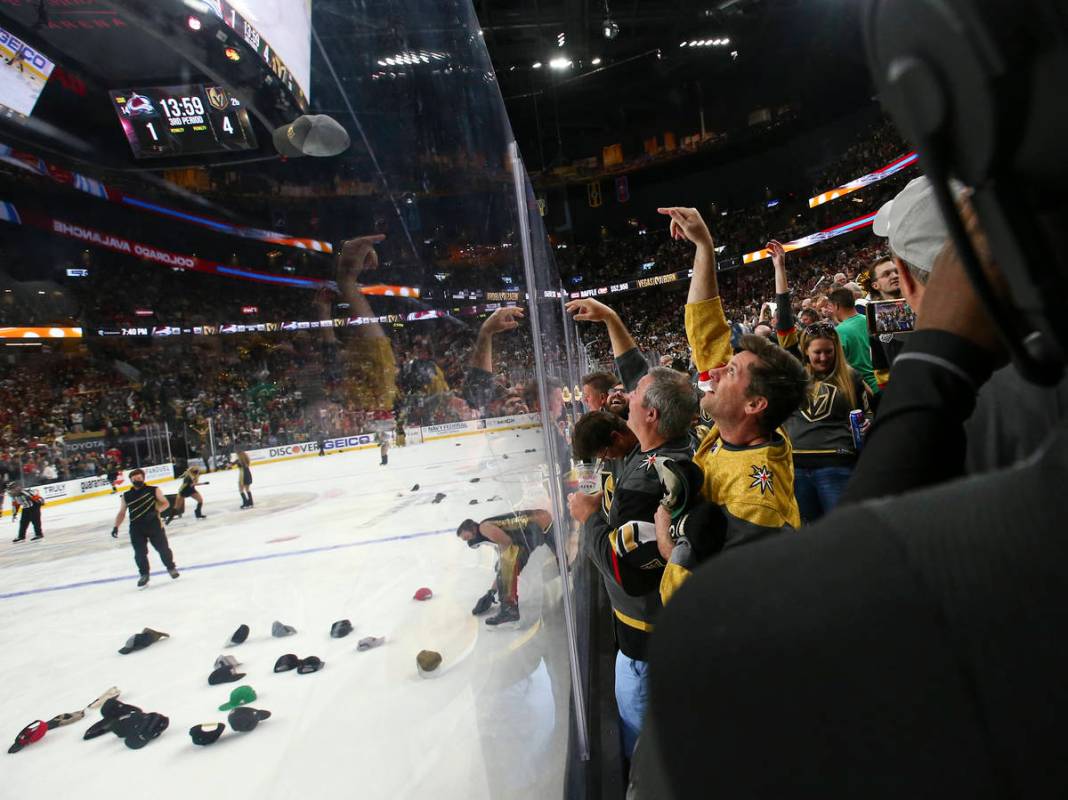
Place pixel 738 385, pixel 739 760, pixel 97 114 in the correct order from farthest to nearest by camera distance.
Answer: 1. pixel 738 385
2. pixel 97 114
3. pixel 739 760

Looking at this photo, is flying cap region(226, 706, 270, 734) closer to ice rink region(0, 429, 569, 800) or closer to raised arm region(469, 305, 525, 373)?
ice rink region(0, 429, 569, 800)

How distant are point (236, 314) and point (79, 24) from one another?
47 cm

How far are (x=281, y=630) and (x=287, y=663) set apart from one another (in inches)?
2.6

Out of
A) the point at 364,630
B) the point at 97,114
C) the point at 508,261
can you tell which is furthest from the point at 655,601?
the point at 97,114

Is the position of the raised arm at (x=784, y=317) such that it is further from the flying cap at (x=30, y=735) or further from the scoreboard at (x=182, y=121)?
the flying cap at (x=30, y=735)

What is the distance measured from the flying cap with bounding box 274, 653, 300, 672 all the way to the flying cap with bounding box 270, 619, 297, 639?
0.04 metres

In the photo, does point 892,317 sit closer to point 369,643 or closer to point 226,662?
point 369,643

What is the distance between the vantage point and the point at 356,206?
123 centimetres

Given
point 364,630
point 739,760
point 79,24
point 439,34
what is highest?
point 439,34

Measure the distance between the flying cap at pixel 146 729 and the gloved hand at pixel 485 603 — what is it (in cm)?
62

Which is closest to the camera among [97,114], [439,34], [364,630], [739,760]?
[739,760]

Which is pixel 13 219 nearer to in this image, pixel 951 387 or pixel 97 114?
pixel 97 114

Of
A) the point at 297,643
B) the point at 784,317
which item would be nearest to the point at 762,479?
the point at 297,643

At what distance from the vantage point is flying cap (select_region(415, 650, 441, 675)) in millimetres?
1096
